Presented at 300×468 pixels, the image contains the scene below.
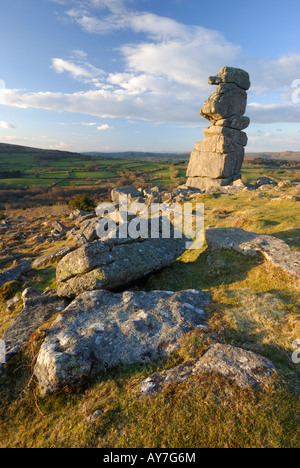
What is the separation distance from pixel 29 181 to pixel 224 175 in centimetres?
6823

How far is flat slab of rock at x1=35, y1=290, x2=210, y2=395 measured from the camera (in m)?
4.92

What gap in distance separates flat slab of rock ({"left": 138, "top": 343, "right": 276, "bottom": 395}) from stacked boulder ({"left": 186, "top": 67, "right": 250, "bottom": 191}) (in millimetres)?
28377

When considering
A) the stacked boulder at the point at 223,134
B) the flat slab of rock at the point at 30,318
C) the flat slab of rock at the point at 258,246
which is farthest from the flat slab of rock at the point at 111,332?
the stacked boulder at the point at 223,134

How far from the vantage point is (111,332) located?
591 centimetres

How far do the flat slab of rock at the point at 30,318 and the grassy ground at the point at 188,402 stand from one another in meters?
0.58

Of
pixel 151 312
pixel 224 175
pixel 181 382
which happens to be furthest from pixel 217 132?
pixel 181 382

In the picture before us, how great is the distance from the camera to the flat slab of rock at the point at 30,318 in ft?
20.9

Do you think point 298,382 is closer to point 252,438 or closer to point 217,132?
point 252,438

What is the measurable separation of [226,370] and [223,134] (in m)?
31.5

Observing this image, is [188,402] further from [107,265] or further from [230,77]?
[230,77]

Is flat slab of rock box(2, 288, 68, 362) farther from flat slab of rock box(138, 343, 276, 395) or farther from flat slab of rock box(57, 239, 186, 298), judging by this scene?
flat slab of rock box(138, 343, 276, 395)

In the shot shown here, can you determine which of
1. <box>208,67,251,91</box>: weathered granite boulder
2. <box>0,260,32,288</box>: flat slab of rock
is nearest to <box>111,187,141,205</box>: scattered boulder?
<box>208,67,251,91</box>: weathered granite boulder

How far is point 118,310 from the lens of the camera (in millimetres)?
6770

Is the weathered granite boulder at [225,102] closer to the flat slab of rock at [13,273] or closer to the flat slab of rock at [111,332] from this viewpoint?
the flat slab of rock at [13,273]
